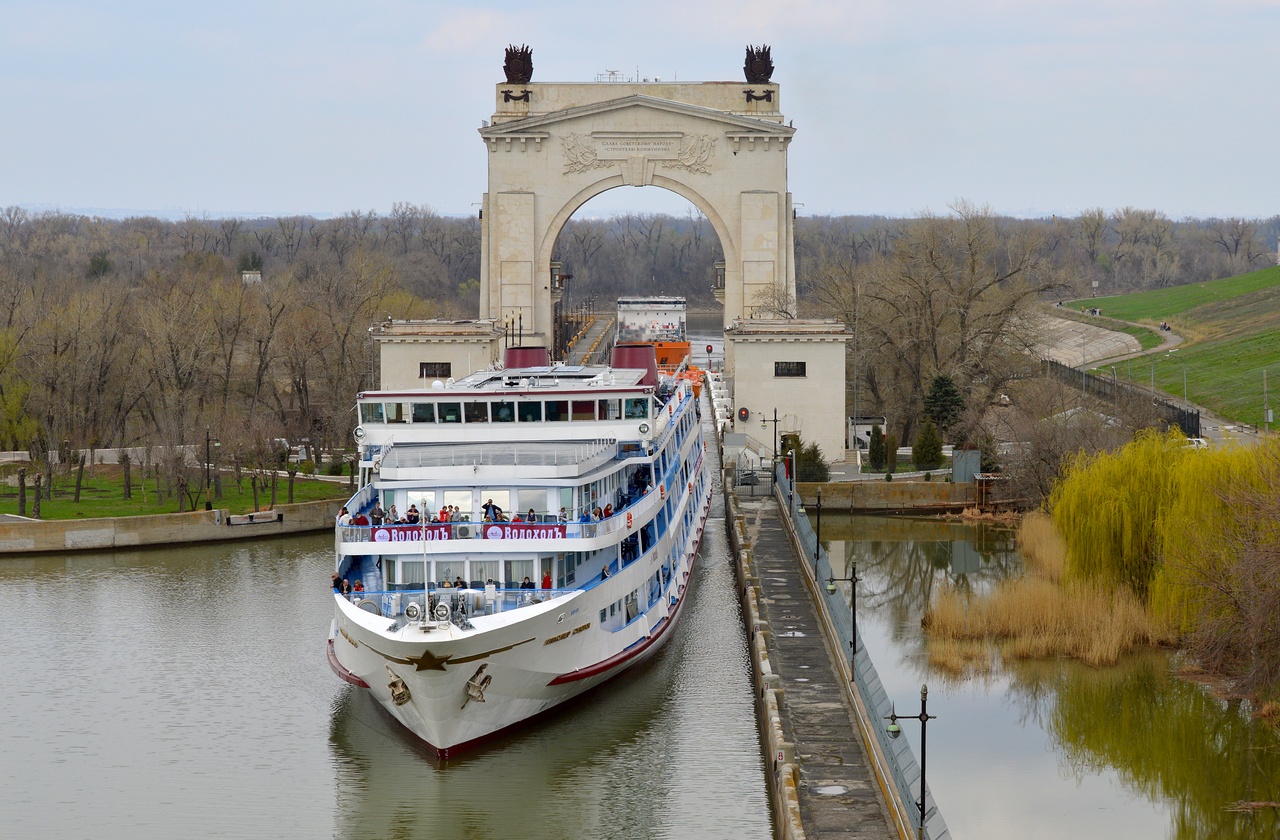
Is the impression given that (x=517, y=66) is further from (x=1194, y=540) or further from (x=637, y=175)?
(x=1194, y=540)

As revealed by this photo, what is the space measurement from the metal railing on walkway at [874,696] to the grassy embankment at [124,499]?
67.8 feet

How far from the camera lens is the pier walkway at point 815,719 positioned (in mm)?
23766

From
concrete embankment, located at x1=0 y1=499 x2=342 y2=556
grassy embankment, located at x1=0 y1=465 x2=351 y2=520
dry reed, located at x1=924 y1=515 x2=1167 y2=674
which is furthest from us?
grassy embankment, located at x1=0 y1=465 x2=351 y2=520

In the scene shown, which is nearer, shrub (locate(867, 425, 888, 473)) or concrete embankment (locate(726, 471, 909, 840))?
concrete embankment (locate(726, 471, 909, 840))

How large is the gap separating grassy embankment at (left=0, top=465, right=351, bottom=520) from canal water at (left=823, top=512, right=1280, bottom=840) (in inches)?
1012

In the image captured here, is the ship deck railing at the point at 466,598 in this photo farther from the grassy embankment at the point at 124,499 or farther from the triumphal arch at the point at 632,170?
the triumphal arch at the point at 632,170

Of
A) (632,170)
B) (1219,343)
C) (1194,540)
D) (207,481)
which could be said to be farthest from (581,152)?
(1194,540)

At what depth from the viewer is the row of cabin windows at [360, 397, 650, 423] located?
3588 cm

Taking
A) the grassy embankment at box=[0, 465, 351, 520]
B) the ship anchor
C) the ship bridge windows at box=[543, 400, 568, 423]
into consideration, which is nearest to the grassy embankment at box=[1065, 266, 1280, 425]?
the grassy embankment at box=[0, 465, 351, 520]

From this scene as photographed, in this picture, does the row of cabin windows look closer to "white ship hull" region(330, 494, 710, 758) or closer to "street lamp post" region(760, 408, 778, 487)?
"white ship hull" region(330, 494, 710, 758)

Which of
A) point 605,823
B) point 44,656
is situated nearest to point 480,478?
point 605,823

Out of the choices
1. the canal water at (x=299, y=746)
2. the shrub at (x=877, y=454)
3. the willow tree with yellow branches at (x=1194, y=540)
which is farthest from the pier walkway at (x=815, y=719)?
the shrub at (x=877, y=454)

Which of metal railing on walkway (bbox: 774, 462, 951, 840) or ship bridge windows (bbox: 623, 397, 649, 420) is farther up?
ship bridge windows (bbox: 623, 397, 649, 420)

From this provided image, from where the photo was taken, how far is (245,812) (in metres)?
27.2
